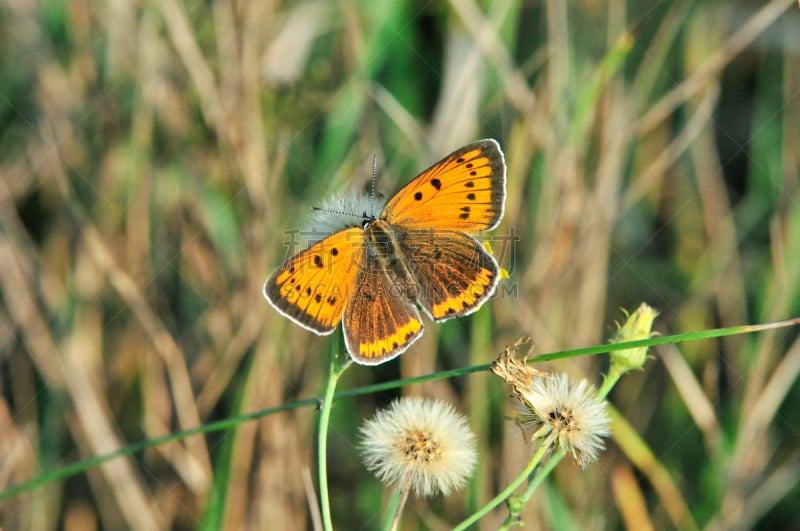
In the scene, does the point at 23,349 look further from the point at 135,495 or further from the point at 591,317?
the point at 591,317

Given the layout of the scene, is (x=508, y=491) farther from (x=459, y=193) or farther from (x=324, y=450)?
(x=459, y=193)

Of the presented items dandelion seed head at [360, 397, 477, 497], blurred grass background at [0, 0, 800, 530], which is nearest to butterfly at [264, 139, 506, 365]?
dandelion seed head at [360, 397, 477, 497]

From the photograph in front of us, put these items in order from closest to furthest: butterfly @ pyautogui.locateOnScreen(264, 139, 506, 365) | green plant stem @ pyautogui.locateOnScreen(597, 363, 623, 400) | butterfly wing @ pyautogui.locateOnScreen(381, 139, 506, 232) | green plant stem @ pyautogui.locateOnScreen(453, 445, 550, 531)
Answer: green plant stem @ pyautogui.locateOnScreen(453, 445, 550, 531) < green plant stem @ pyautogui.locateOnScreen(597, 363, 623, 400) < butterfly @ pyautogui.locateOnScreen(264, 139, 506, 365) < butterfly wing @ pyautogui.locateOnScreen(381, 139, 506, 232)

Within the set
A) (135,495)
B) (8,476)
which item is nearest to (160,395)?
(135,495)

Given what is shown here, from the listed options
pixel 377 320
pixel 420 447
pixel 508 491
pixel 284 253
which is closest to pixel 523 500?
pixel 508 491

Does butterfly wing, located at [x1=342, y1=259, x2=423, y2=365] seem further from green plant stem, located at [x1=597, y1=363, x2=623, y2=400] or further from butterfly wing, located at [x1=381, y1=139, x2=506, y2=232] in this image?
green plant stem, located at [x1=597, y1=363, x2=623, y2=400]

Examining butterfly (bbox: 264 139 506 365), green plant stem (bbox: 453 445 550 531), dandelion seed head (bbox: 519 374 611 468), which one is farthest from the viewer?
butterfly (bbox: 264 139 506 365)
